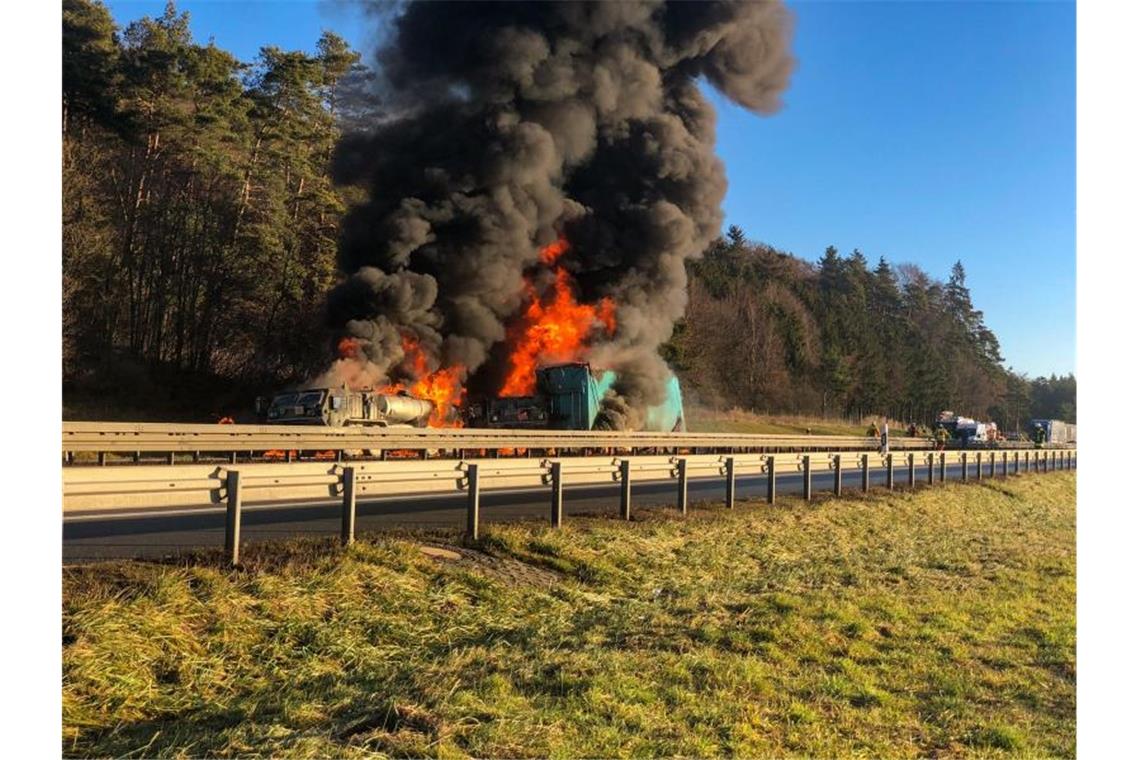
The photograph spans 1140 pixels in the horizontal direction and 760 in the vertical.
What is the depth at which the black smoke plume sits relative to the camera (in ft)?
101

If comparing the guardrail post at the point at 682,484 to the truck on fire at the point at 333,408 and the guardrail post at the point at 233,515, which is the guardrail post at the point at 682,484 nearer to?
the guardrail post at the point at 233,515

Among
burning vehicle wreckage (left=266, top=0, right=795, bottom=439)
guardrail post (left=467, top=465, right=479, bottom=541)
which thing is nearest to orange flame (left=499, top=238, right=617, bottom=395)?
burning vehicle wreckage (left=266, top=0, right=795, bottom=439)

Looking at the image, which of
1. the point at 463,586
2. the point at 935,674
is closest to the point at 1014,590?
the point at 935,674

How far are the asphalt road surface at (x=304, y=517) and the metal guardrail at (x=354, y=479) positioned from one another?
35 centimetres

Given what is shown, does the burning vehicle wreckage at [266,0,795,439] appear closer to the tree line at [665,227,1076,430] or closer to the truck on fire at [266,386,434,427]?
the truck on fire at [266,386,434,427]

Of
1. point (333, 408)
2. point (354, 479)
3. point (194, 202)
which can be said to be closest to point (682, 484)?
point (354, 479)

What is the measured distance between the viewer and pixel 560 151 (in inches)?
1324

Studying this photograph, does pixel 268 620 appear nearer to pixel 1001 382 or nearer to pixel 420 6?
pixel 420 6

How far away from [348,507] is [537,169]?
2519 centimetres

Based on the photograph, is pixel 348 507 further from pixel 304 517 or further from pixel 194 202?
pixel 194 202

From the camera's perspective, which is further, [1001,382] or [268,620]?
[1001,382]

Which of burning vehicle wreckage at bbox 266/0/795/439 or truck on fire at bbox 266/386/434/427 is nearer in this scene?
truck on fire at bbox 266/386/434/427

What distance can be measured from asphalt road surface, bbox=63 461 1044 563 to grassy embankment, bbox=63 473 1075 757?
59.1 inches

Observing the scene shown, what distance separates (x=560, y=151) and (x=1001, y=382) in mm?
71947
